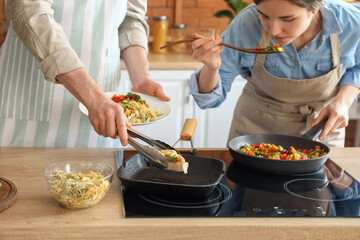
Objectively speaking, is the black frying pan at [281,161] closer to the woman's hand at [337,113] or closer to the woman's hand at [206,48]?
the woman's hand at [337,113]

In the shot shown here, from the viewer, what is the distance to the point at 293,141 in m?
2.03

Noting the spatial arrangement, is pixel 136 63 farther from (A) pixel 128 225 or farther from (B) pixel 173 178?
(A) pixel 128 225

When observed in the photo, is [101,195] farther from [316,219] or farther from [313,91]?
[313,91]

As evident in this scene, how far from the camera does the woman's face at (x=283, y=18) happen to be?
1911mm

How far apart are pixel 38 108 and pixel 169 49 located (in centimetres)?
219

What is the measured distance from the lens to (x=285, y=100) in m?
2.34

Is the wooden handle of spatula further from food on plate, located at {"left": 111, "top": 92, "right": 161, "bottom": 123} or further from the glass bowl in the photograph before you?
the glass bowl

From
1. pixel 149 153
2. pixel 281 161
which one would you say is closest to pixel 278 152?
pixel 281 161

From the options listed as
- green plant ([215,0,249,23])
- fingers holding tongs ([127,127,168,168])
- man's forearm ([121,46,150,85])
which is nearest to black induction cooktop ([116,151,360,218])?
fingers holding tongs ([127,127,168,168])

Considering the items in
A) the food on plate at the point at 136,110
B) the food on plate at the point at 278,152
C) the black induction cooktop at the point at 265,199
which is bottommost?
the black induction cooktop at the point at 265,199

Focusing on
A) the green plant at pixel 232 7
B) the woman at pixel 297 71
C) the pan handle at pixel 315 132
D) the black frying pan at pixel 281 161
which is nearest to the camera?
the black frying pan at pixel 281 161

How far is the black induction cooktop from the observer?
147 cm

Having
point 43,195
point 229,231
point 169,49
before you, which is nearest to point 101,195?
point 43,195

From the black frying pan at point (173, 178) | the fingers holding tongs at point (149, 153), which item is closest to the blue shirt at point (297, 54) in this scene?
the black frying pan at point (173, 178)
